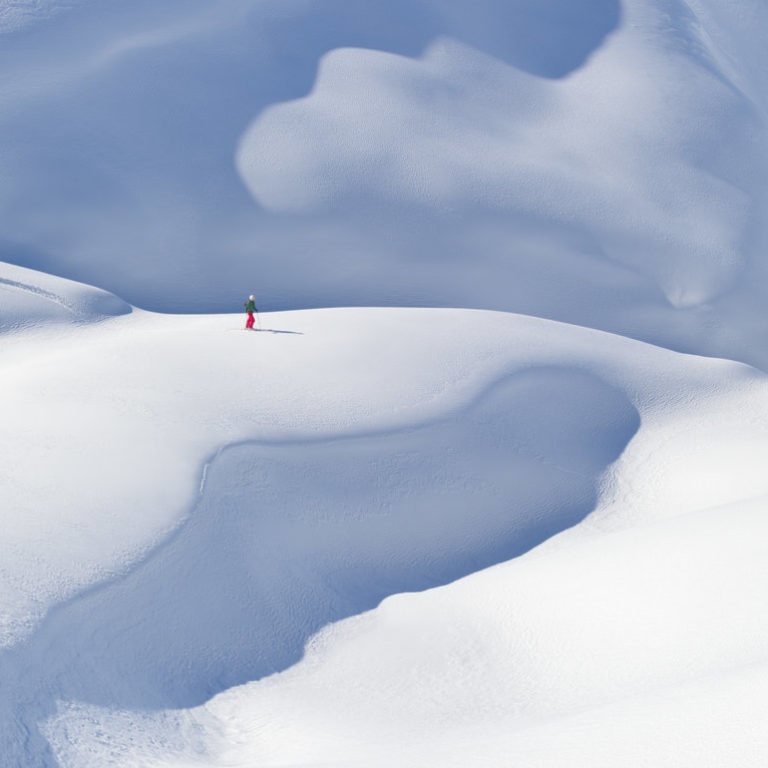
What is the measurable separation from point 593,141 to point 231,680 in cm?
2605

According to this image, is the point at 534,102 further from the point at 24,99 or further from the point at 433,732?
the point at 433,732

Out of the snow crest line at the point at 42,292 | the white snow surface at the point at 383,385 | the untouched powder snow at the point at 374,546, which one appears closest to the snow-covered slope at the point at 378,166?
the white snow surface at the point at 383,385

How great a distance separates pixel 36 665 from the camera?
13375 mm

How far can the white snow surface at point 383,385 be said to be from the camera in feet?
45.6

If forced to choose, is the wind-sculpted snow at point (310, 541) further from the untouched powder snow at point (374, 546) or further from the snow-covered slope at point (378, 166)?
the snow-covered slope at point (378, 166)

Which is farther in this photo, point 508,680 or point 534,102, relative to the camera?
point 534,102

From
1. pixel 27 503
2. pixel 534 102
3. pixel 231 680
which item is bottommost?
pixel 231 680

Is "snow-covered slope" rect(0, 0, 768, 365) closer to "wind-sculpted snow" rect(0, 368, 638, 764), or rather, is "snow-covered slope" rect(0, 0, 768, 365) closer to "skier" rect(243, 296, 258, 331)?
"skier" rect(243, 296, 258, 331)

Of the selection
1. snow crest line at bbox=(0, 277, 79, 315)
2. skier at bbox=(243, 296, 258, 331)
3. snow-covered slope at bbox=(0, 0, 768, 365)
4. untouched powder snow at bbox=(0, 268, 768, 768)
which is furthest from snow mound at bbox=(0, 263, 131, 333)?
skier at bbox=(243, 296, 258, 331)

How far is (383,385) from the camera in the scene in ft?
72.1

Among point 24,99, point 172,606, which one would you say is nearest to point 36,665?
point 172,606

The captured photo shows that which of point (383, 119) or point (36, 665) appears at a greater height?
point (383, 119)

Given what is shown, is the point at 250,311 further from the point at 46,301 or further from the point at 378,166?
the point at 378,166

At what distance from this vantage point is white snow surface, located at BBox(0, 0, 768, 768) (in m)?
13.9
